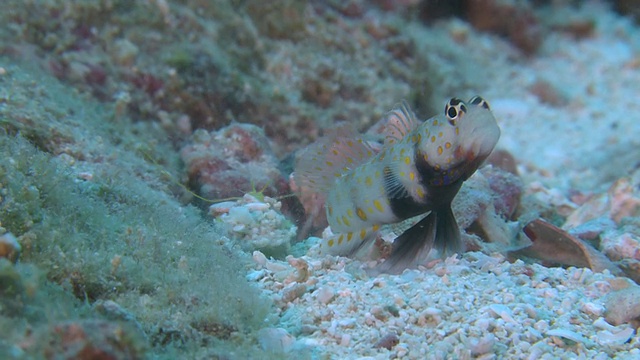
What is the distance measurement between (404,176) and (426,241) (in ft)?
1.62

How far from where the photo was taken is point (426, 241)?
319 centimetres

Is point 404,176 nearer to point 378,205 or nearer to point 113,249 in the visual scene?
point 378,205

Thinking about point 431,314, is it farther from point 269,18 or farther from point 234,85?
point 269,18

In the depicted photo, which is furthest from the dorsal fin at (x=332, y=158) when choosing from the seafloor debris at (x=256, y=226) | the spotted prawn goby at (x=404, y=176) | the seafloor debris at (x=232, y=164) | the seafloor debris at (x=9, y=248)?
the seafloor debris at (x=9, y=248)

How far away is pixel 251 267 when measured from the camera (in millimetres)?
3297

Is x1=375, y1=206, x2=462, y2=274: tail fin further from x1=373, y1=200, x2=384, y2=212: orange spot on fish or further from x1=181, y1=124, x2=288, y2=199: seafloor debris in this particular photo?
x1=181, y1=124, x2=288, y2=199: seafloor debris

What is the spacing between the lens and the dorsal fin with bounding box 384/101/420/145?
3.27 m

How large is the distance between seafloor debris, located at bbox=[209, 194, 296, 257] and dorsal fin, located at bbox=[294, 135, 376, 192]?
0.54 m

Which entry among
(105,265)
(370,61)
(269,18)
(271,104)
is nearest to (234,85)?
(271,104)

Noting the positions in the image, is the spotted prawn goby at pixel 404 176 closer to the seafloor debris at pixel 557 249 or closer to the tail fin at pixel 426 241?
the tail fin at pixel 426 241

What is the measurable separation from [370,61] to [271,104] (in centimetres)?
167

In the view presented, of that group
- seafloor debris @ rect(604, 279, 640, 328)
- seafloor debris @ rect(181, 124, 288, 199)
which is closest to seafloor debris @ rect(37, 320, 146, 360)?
seafloor debris @ rect(604, 279, 640, 328)

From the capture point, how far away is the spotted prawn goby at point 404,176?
276cm

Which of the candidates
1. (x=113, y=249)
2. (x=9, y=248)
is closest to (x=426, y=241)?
(x=113, y=249)
